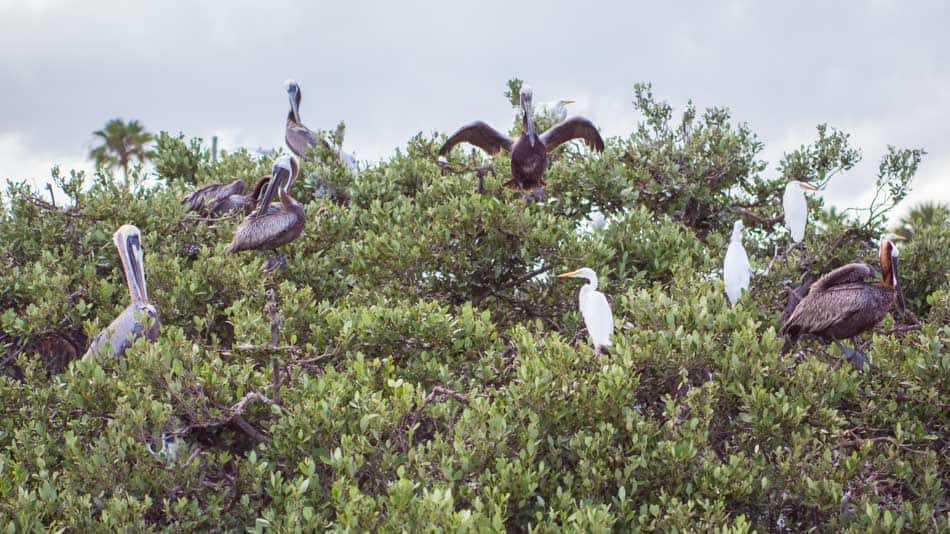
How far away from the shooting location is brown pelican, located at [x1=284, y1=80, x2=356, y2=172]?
465 inches

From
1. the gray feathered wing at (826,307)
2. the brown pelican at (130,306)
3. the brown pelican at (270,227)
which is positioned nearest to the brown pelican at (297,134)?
the brown pelican at (270,227)

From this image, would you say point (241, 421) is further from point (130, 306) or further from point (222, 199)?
point (222, 199)

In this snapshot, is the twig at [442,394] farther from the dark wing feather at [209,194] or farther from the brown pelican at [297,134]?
the brown pelican at [297,134]

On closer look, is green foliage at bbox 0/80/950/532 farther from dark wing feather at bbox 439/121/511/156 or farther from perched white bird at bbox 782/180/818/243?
dark wing feather at bbox 439/121/511/156

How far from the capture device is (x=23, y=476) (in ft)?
17.6

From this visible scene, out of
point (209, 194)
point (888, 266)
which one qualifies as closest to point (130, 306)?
point (209, 194)

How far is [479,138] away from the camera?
1129 centimetres

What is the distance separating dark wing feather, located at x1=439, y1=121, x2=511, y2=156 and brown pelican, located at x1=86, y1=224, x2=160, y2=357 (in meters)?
4.32

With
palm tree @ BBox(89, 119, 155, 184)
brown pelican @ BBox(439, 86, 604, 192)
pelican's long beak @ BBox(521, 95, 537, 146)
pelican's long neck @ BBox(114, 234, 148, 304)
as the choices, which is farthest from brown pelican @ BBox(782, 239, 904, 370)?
palm tree @ BBox(89, 119, 155, 184)

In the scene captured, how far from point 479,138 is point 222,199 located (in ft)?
9.57

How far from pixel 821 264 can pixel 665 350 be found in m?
4.74

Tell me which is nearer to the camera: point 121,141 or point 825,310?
point 825,310

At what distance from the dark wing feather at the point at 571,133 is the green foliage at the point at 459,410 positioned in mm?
2962

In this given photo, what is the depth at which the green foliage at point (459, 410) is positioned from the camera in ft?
16.4
